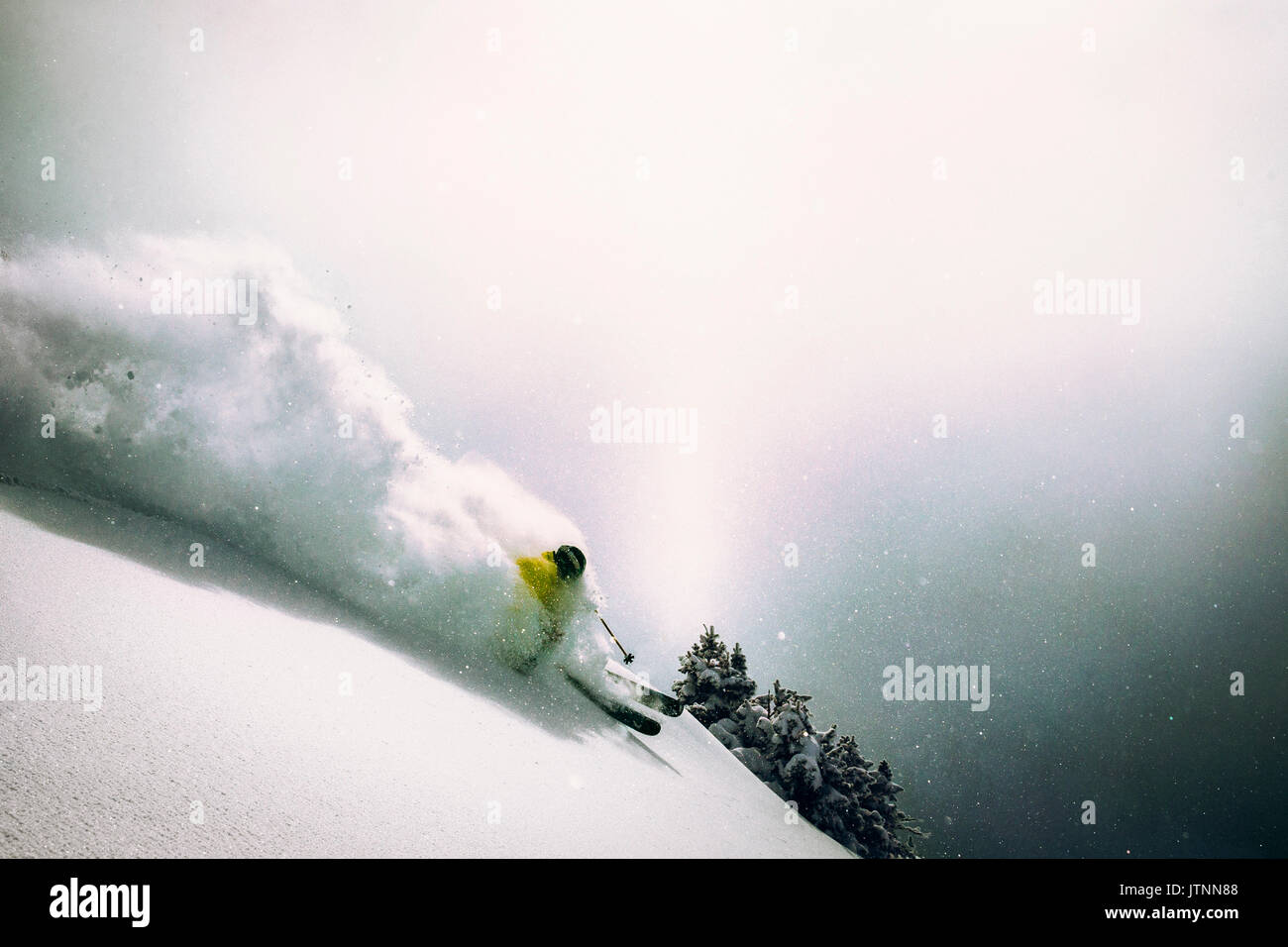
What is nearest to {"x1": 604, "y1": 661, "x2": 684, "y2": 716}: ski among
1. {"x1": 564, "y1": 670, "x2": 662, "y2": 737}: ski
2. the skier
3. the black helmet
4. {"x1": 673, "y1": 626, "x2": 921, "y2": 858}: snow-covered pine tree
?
{"x1": 564, "y1": 670, "x2": 662, "y2": 737}: ski

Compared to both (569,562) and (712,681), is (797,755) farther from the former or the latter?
(569,562)

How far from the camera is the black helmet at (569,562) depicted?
255 inches

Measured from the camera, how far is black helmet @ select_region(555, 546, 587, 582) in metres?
6.48

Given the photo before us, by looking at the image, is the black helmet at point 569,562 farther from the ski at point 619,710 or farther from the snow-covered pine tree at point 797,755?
the snow-covered pine tree at point 797,755

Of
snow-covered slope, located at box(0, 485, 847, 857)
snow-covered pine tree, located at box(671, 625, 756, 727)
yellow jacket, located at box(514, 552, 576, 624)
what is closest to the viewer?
snow-covered slope, located at box(0, 485, 847, 857)

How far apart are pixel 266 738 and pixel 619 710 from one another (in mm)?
4319

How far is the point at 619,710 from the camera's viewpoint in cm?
644

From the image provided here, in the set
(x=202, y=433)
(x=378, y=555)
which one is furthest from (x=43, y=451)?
(x=378, y=555)

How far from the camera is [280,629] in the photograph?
420 centimetres

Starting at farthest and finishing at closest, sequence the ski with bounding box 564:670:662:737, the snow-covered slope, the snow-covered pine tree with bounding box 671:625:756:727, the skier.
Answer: the snow-covered pine tree with bounding box 671:625:756:727 → the ski with bounding box 564:670:662:737 → the skier → the snow-covered slope

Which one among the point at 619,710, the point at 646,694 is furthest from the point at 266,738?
the point at 646,694

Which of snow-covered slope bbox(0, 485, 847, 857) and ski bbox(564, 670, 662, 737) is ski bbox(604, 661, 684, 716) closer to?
ski bbox(564, 670, 662, 737)
